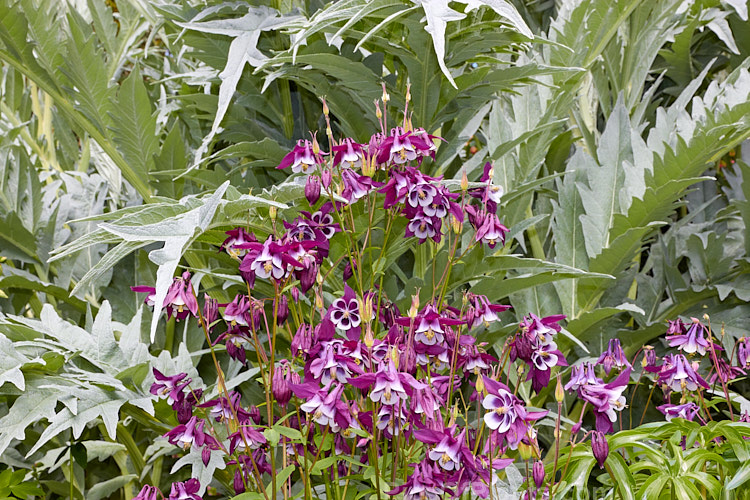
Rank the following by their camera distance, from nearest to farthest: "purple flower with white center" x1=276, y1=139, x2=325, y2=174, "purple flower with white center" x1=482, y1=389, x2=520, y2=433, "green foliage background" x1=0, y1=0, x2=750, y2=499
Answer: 1. "purple flower with white center" x1=482, y1=389, x2=520, y2=433
2. "purple flower with white center" x1=276, y1=139, x2=325, y2=174
3. "green foliage background" x1=0, y1=0, x2=750, y2=499

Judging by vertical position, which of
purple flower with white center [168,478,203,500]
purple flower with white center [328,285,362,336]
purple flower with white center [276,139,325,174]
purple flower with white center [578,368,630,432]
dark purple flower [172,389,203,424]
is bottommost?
purple flower with white center [168,478,203,500]

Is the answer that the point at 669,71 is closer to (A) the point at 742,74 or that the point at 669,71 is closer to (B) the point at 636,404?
(A) the point at 742,74

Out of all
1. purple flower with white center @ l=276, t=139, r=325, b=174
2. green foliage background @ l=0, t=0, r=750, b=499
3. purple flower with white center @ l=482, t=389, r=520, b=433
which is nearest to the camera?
purple flower with white center @ l=482, t=389, r=520, b=433

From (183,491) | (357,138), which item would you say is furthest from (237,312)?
(357,138)

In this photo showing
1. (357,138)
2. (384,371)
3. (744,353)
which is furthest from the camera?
(357,138)

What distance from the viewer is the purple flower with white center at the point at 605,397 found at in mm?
488

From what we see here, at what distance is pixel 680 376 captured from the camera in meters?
0.60

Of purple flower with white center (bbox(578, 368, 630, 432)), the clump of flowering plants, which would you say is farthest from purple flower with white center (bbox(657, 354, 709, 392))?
purple flower with white center (bbox(578, 368, 630, 432))

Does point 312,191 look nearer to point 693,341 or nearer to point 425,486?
point 425,486

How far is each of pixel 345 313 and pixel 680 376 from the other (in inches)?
12.8

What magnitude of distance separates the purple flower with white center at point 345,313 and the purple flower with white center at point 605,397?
0.19 m

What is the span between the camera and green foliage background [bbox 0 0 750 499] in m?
0.71

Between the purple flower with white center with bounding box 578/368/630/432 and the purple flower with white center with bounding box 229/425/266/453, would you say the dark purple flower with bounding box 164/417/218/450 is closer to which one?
the purple flower with white center with bounding box 229/425/266/453

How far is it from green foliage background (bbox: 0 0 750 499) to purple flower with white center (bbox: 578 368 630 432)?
161 mm
